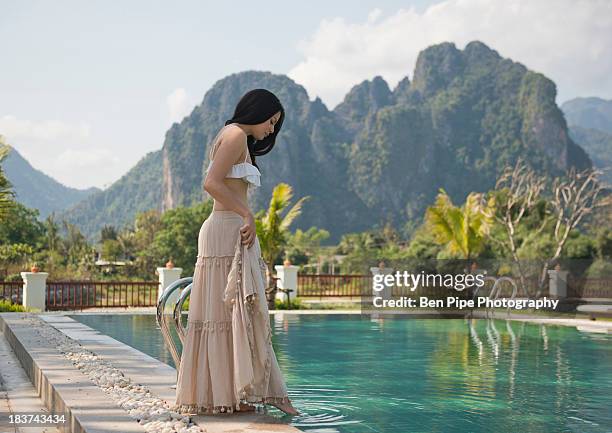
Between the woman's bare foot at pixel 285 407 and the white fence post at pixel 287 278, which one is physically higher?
the white fence post at pixel 287 278

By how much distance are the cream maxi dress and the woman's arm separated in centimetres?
5

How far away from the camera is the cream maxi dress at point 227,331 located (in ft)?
10.0

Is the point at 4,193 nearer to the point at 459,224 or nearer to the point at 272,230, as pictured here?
the point at 272,230

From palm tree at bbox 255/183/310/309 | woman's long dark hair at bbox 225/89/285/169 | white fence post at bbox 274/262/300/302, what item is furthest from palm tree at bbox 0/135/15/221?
woman's long dark hair at bbox 225/89/285/169

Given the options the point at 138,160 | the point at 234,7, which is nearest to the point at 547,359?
the point at 234,7

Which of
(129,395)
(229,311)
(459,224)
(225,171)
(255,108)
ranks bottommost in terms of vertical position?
(129,395)

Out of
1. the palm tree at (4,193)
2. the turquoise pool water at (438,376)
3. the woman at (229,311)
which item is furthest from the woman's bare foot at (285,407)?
the palm tree at (4,193)

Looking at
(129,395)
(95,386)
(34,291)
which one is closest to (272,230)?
(34,291)

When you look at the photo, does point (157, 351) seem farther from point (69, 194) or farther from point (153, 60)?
point (69, 194)

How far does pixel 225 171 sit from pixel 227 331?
0.65m

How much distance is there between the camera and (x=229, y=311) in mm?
3113

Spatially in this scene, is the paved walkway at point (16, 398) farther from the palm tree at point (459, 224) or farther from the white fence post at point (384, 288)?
the palm tree at point (459, 224)

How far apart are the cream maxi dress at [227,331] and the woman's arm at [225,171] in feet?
0.16

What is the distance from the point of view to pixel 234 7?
106 ft
